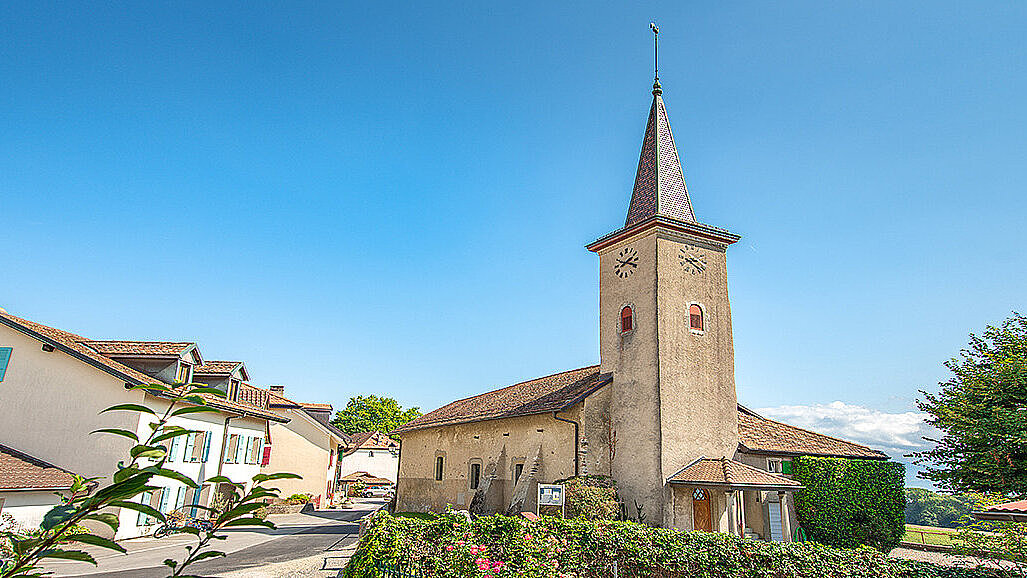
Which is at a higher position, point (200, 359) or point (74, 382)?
point (200, 359)

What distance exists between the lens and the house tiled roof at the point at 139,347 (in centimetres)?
2572

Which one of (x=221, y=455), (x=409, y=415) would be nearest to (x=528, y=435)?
(x=221, y=455)

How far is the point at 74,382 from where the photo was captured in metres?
23.2

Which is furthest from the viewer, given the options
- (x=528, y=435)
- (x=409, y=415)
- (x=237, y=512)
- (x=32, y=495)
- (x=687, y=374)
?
(x=409, y=415)

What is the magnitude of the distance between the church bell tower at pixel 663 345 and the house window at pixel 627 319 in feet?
0.13

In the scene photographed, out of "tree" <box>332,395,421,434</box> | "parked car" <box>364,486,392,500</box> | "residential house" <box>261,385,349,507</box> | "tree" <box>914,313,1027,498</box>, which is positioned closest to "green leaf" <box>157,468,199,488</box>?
"tree" <box>914,313,1027,498</box>

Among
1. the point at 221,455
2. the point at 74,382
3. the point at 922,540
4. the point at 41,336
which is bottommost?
the point at 922,540

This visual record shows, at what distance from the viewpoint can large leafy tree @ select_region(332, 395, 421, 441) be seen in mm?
75250

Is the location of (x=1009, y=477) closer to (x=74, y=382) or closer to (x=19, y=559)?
(x=19, y=559)

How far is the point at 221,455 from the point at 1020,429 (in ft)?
89.9

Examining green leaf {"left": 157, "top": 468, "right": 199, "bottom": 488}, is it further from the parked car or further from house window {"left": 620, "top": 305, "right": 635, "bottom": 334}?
the parked car

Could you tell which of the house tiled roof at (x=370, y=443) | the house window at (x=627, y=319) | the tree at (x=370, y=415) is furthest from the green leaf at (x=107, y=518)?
the tree at (x=370, y=415)

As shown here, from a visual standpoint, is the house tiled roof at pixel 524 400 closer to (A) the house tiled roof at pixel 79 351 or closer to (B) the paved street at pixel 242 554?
(B) the paved street at pixel 242 554

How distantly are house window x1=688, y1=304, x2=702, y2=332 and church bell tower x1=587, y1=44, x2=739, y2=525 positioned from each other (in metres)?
0.04
